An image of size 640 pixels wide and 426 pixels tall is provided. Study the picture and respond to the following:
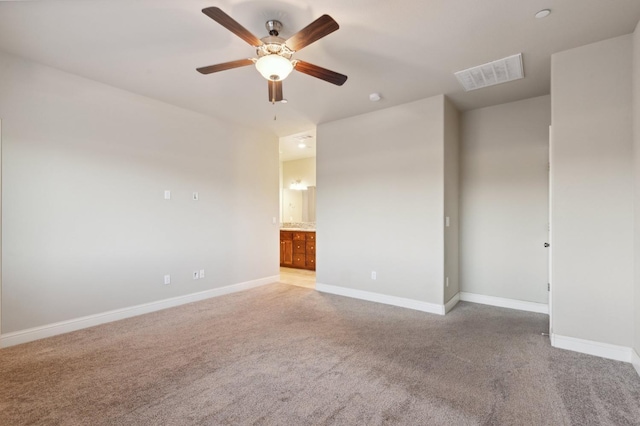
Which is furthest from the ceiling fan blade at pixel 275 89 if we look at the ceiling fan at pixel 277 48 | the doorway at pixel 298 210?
the doorway at pixel 298 210

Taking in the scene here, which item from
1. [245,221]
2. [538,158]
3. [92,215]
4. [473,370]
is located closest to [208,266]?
[245,221]

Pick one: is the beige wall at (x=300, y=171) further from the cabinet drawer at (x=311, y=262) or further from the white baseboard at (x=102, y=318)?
the white baseboard at (x=102, y=318)

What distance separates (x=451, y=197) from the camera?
163 inches

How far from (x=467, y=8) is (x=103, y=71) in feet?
11.5

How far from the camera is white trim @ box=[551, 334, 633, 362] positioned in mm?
2557

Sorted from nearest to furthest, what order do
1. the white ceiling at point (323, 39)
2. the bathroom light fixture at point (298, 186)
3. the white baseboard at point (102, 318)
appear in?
the white ceiling at point (323, 39), the white baseboard at point (102, 318), the bathroom light fixture at point (298, 186)

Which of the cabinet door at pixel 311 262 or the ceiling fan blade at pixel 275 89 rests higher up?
the ceiling fan blade at pixel 275 89

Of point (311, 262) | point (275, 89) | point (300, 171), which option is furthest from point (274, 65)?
point (300, 171)

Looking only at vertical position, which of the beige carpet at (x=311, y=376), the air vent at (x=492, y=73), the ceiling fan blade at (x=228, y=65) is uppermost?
the air vent at (x=492, y=73)

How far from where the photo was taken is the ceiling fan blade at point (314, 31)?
1.92 meters

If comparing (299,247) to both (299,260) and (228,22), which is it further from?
(228,22)

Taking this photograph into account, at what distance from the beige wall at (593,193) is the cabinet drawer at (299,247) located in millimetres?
4879

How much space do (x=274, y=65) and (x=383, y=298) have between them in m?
3.37

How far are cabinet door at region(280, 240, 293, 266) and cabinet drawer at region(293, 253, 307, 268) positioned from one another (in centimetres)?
12
